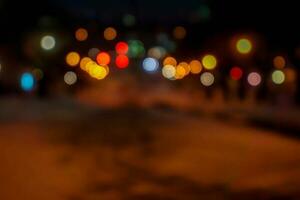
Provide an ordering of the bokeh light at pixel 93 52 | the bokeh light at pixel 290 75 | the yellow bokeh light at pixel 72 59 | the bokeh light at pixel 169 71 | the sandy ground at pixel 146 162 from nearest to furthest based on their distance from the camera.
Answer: the sandy ground at pixel 146 162, the bokeh light at pixel 290 75, the yellow bokeh light at pixel 72 59, the bokeh light at pixel 169 71, the bokeh light at pixel 93 52

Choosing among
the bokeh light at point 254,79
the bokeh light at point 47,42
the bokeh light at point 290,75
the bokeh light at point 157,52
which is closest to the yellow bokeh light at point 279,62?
the bokeh light at point 254,79

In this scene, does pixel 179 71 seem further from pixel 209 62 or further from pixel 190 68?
pixel 209 62

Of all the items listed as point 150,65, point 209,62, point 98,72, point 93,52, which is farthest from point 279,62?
point 93,52

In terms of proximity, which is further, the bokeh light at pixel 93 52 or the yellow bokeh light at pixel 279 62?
the bokeh light at pixel 93 52

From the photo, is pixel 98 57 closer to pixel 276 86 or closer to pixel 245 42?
pixel 245 42

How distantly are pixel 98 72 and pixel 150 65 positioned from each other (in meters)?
10.6

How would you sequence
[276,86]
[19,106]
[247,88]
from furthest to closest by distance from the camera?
1. [247,88]
2. [276,86]
3. [19,106]

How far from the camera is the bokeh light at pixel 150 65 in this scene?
64750 millimetres

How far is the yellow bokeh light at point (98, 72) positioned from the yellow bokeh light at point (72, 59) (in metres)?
2.20

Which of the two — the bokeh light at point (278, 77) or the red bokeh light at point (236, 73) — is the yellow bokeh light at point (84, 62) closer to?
the red bokeh light at point (236, 73)

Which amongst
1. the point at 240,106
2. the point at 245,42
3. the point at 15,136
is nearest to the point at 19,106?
the point at 240,106

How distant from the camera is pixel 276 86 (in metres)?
29.2

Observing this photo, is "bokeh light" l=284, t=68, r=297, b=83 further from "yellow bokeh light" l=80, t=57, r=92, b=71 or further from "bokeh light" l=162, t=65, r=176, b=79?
"bokeh light" l=162, t=65, r=176, b=79

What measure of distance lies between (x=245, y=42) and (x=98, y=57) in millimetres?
29558
